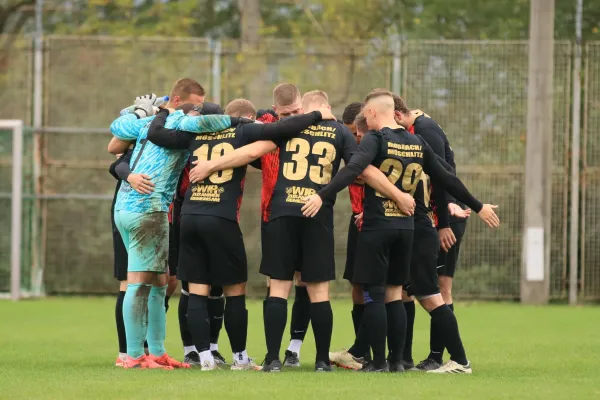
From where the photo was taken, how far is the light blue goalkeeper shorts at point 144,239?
8664 millimetres

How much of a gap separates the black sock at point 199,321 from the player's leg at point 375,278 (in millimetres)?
1036

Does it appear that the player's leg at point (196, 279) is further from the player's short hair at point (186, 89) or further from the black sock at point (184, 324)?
the player's short hair at point (186, 89)

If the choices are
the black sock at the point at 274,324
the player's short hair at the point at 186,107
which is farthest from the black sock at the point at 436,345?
the player's short hair at the point at 186,107

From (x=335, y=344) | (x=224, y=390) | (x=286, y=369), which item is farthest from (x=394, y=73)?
(x=224, y=390)

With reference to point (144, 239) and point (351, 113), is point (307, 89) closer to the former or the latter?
point (351, 113)

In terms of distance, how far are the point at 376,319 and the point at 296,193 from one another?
0.97 m

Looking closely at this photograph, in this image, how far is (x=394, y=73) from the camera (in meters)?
16.8

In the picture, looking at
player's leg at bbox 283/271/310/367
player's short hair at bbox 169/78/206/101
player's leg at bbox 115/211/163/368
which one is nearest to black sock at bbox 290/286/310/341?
player's leg at bbox 283/271/310/367

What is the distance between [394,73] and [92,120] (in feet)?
13.4

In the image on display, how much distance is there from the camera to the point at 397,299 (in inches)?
335

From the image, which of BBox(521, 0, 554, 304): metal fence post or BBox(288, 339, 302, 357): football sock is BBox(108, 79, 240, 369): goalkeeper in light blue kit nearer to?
BBox(288, 339, 302, 357): football sock

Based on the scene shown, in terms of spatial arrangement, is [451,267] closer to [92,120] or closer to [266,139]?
[266,139]

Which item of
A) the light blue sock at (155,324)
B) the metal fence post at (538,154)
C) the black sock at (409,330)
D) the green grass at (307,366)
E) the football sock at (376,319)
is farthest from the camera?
the metal fence post at (538,154)

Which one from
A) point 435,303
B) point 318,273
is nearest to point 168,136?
point 318,273
